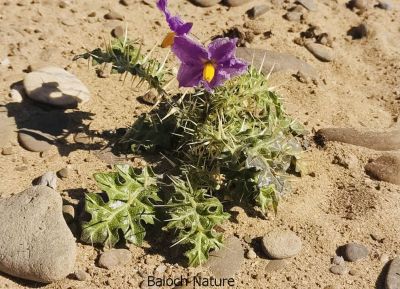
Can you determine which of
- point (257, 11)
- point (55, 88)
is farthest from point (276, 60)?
point (55, 88)

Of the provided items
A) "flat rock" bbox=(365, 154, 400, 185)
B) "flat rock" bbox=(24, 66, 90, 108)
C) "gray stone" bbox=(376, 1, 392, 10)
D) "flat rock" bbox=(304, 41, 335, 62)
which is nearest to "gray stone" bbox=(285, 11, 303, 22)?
"flat rock" bbox=(304, 41, 335, 62)

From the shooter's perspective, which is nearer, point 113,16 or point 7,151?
point 7,151

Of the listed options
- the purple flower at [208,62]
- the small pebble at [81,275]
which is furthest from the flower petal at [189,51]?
the small pebble at [81,275]

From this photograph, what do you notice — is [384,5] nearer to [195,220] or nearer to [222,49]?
[222,49]

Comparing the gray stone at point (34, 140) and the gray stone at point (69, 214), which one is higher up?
the gray stone at point (69, 214)

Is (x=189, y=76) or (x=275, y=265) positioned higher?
(x=189, y=76)

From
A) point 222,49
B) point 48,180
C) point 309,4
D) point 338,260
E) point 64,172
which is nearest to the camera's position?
point 222,49

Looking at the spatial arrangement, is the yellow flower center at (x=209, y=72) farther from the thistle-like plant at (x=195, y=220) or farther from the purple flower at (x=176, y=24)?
the thistle-like plant at (x=195, y=220)

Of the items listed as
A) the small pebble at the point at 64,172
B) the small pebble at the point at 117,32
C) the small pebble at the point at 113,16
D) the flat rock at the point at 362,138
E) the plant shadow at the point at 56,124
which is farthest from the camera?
the small pebble at the point at 113,16
